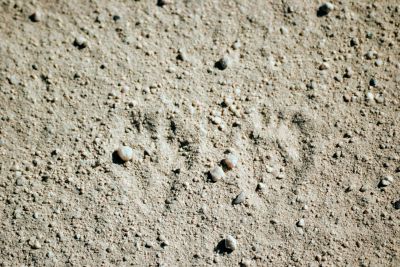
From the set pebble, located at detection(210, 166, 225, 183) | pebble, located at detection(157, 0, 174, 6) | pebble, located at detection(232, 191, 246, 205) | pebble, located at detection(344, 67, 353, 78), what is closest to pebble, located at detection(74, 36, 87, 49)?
pebble, located at detection(157, 0, 174, 6)

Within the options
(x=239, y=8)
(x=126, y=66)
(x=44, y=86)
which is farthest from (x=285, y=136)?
(x=44, y=86)

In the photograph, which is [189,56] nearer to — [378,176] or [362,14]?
[362,14]

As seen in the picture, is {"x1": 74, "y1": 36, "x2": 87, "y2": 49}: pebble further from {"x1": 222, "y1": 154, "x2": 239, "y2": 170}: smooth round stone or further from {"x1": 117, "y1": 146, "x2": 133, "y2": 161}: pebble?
{"x1": 222, "y1": 154, "x2": 239, "y2": 170}: smooth round stone

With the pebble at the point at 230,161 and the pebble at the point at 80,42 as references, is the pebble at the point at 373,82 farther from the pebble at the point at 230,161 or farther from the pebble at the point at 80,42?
the pebble at the point at 80,42

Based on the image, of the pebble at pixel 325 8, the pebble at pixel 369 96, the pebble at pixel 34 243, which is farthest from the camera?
the pebble at pixel 325 8

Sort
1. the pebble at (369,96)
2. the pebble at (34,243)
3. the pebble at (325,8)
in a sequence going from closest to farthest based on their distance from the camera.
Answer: the pebble at (34,243)
the pebble at (369,96)
the pebble at (325,8)

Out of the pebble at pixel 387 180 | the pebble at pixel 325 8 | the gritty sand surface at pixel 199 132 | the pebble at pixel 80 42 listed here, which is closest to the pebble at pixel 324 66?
the gritty sand surface at pixel 199 132

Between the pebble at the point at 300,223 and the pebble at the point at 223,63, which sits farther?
the pebble at the point at 223,63
